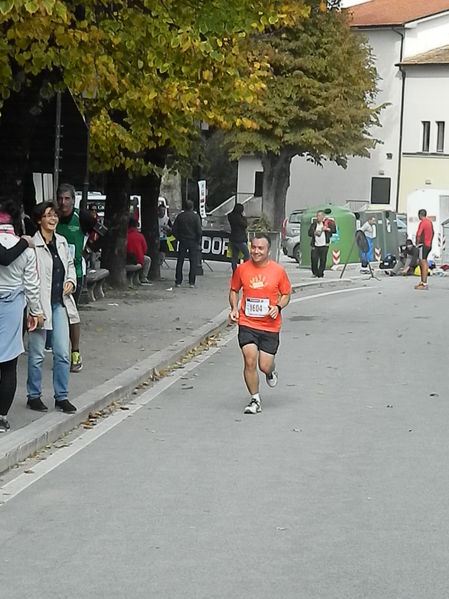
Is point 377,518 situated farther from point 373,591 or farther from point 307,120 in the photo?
point 307,120

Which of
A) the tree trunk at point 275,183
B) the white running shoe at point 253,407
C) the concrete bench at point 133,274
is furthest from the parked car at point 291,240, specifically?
the white running shoe at point 253,407

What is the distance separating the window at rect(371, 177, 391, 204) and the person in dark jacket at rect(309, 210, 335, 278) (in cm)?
3376

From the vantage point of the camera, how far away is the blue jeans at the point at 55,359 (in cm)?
1114

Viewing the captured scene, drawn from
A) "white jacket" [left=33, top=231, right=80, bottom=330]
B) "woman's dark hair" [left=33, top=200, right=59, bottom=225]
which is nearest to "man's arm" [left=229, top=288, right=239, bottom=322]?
"white jacket" [left=33, top=231, right=80, bottom=330]

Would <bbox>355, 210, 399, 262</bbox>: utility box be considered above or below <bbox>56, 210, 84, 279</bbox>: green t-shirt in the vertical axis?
below

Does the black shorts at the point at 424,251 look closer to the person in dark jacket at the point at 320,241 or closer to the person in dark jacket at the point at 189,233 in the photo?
the person in dark jacket at the point at 320,241

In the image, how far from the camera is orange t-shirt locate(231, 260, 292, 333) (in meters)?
12.1

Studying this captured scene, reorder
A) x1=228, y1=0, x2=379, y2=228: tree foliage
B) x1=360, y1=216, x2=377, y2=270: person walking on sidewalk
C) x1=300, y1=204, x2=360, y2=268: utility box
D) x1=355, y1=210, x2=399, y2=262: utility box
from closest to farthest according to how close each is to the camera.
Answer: x1=360, y1=216, x2=377, y2=270: person walking on sidewalk < x1=300, y1=204, x2=360, y2=268: utility box < x1=355, y1=210, x2=399, y2=262: utility box < x1=228, y1=0, x2=379, y2=228: tree foliage

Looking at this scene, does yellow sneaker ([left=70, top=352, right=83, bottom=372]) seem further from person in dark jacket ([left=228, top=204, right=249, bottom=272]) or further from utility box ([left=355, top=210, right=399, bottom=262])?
utility box ([left=355, top=210, right=399, bottom=262])

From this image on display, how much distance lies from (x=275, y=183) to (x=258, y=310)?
46.0 meters

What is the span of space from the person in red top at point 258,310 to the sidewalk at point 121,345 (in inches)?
54.3

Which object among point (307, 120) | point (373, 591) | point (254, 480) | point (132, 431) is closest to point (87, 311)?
point (132, 431)

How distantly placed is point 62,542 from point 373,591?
1792 mm

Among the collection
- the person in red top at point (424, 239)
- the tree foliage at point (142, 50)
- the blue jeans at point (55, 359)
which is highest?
the tree foliage at point (142, 50)
